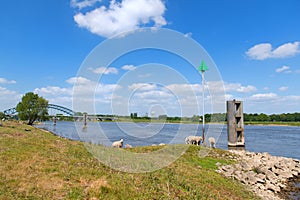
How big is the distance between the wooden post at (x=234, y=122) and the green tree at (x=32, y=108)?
81.4 metres

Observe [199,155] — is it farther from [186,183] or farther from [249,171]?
[186,183]

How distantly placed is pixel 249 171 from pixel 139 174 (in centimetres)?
833

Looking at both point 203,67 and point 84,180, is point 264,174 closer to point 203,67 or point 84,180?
point 203,67

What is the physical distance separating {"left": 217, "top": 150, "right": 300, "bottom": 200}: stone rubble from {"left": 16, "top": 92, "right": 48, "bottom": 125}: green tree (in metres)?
87.3

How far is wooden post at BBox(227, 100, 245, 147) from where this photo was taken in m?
25.0

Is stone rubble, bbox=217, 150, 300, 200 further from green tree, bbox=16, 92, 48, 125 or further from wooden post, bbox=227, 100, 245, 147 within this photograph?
green tree, bbox=16, 92, 48, 125

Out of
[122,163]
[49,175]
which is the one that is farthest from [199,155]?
[49,175]

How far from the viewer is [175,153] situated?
55.0 feet

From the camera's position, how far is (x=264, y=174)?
52.0 feet

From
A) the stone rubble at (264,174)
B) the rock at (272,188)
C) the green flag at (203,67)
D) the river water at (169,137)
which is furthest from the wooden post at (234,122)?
the rock at (272,188)

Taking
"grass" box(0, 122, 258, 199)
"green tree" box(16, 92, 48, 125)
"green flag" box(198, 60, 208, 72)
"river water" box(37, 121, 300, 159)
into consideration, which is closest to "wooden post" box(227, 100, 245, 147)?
"green flag" box(198, 60, 208, 72)

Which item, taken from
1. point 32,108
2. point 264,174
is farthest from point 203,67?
point 32,108

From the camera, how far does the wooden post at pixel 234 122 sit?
81.9 feet

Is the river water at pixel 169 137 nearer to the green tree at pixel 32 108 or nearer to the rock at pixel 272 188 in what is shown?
the rock at pixel 272 188
